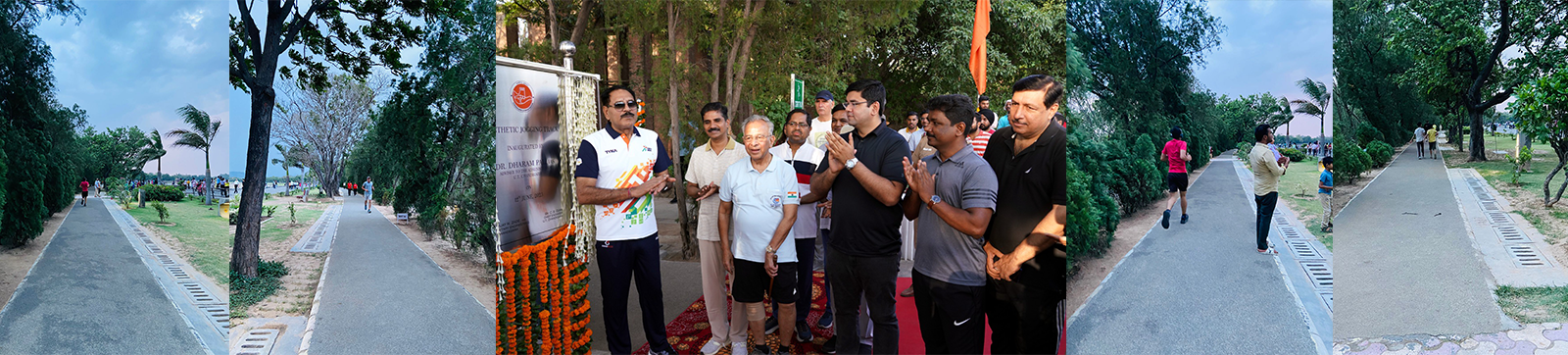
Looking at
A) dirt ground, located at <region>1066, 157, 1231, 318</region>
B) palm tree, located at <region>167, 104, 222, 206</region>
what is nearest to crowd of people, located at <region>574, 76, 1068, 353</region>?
Answer: dirt ground, located at <region>1066, 157, 1231, 318</region>

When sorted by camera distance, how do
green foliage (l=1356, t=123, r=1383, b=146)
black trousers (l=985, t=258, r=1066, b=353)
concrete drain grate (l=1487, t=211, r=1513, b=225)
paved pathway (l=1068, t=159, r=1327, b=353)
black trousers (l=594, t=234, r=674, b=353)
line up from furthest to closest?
concrete drain grate (l=1487, t=211, r=1513, b=225) → green foliage (l=1356, t=123, r=1383, b=146) → black trousers (l=594, t=234, r=674, b=353) → paved pathway (l=1068, t=159, r=1327, b=353) → black trousers (l=985, t=258, r=1066, b=353)

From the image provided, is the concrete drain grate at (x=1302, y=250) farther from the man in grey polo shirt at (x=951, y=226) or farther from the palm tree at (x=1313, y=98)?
the man in grey polo shirt at (x=951, y=226)

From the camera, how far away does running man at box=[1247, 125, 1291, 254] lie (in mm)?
2861

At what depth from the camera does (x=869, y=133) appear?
298cm

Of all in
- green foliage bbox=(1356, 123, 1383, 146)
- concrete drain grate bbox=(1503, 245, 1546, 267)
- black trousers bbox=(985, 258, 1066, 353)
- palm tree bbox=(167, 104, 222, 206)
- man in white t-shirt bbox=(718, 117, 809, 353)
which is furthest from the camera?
concrete drain grate bbox=(1503, 245, 1546, 267)

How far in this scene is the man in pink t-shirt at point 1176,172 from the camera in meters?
2.85

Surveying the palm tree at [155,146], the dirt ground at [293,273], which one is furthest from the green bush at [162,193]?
the dirt ground at [293,273]

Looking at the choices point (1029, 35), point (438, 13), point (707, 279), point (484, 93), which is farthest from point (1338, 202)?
point (438, 13)

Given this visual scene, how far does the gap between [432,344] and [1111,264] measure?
314cm

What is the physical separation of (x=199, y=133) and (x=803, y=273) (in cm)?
328

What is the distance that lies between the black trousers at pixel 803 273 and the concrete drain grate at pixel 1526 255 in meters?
4.77

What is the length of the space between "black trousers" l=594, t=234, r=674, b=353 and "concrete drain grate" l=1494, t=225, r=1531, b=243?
5.52 metres

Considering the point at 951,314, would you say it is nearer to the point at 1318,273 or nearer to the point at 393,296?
the point at 1318,273

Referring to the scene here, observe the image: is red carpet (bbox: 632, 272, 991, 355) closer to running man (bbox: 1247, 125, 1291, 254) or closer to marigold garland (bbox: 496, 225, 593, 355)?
marigold garland (bbox: 496, 225, 593, 355)
